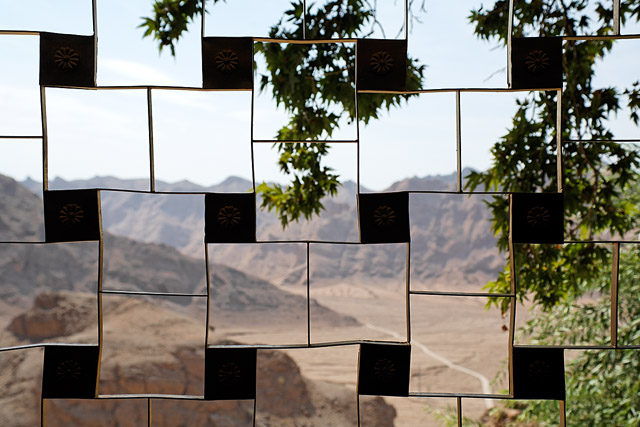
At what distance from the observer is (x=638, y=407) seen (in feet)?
7.91

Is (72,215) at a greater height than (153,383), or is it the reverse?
(72,215)

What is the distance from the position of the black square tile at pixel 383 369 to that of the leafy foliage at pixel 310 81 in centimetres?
99

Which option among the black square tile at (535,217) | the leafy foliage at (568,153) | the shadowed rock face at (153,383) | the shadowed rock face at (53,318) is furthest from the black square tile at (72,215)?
the shadowed rock face at (53,318)

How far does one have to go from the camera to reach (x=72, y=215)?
0.62 m

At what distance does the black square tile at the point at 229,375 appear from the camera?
631 mm

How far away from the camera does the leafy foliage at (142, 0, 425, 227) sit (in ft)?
5.33

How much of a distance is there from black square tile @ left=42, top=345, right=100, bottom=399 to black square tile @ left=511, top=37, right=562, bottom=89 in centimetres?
51

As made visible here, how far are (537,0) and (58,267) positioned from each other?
37.9ft

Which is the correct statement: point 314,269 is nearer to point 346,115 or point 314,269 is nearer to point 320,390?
point 320,390

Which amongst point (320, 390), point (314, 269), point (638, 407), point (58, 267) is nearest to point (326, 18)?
point (638, 407)

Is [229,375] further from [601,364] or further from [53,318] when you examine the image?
[53,318]

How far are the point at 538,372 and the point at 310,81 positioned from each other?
1208mm

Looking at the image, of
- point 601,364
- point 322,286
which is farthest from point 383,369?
point 322,286

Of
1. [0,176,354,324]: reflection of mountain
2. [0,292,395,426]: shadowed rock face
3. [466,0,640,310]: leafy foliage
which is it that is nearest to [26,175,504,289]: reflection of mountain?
[0,176,354,324]: reflection of mountain
